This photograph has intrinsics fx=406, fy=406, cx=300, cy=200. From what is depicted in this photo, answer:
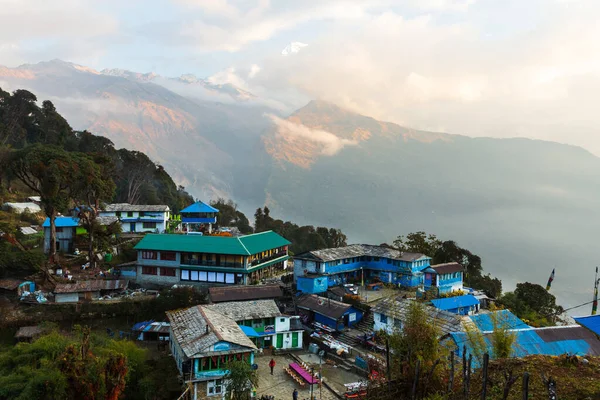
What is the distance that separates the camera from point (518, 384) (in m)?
11.7

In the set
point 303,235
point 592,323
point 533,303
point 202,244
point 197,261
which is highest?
point 202,244

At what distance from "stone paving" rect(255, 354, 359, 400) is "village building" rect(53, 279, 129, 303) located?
14.4 m

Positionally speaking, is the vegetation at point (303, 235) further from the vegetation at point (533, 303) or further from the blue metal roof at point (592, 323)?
the blue metal roof at point (592, 323)

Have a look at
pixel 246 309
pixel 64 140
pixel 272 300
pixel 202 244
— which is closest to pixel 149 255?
pixel 202 244

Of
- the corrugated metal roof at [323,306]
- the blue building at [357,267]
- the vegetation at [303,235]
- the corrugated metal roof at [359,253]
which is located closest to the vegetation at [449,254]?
the corrugated metal roof at [359,253]

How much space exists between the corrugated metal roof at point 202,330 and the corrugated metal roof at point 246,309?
1.01 meters

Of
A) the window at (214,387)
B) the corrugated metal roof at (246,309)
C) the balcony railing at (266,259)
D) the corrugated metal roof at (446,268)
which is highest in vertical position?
the balcony railing at (266,259)

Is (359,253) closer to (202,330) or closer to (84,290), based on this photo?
(202,330)

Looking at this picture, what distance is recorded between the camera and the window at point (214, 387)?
795 inches

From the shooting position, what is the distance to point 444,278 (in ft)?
122

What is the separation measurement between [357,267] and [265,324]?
1473cm

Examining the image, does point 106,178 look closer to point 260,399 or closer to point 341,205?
point 260,399

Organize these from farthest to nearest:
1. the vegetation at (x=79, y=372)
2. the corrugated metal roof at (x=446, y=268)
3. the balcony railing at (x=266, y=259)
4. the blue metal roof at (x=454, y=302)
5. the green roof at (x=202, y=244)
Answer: the corrugated metal roof at (x=446, y=268)
the balcony railing at (x=266, y=259)
the green roof at (x=202, y=244)
the blue metal roof at (x=454, y=302)
the vegetation at (x=79, y=372)

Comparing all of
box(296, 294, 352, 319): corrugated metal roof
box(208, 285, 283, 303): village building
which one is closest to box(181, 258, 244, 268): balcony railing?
box(208, 285, 283, 303): village building
